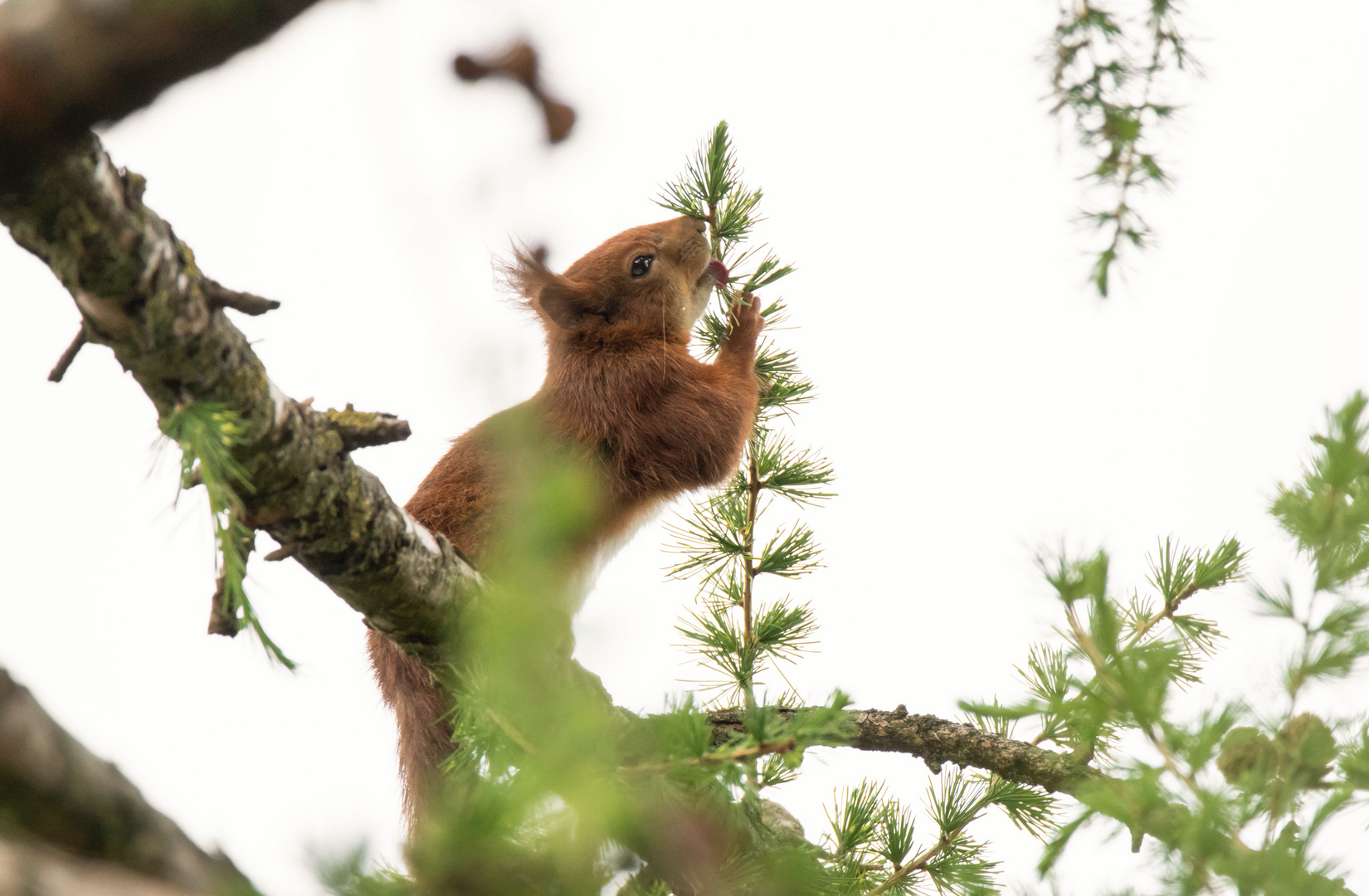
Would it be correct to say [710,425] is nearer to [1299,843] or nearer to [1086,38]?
[1086,38]

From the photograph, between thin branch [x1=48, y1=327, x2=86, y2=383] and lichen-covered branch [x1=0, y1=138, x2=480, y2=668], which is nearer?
lichen-covered branch [x1=0, y1=138, x2=480, y2=668]

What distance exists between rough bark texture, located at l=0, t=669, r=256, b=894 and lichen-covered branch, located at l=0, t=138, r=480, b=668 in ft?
1.23

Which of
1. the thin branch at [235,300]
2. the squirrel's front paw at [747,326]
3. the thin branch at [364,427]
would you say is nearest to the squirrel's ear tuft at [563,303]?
the squirrel's front paw at [747,326]

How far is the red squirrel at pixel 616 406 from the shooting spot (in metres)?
2.13

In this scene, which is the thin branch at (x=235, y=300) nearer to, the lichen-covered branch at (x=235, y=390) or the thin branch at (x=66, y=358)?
the lichen-covered branch at (x=235, y=390)

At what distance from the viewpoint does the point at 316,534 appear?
4.19ft

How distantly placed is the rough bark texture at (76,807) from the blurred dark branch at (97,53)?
0.31 m

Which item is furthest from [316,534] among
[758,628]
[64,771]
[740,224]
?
[740,224]

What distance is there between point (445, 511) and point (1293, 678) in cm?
177

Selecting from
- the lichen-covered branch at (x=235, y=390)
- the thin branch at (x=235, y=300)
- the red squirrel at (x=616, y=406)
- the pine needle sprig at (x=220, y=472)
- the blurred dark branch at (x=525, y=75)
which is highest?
the red squirrel at (x=616, y=406)

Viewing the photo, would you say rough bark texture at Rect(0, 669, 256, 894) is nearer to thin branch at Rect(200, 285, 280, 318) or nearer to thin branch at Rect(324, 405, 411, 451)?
thin branch at Rect(200, 285, 280, 318)

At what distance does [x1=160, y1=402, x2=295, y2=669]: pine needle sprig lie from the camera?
95cm

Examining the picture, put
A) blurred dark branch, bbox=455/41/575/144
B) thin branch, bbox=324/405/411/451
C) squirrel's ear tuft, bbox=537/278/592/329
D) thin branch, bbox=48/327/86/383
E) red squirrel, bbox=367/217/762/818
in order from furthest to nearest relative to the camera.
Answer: squirrel's ear tuft, bbox=537/278/592/329
red squirrel, bbox=367/217/762/818
thin branch, bbox=324/405/411/451
thin branch, bbox=48/327/86/383
blurred dark branch, bbox=455/41/575/144

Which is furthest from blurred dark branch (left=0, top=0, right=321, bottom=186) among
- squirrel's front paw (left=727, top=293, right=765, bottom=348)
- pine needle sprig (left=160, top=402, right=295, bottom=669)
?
squirrel's front paw (left=727, top=293, right=765, bottom=348)
